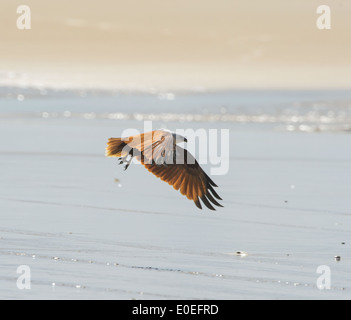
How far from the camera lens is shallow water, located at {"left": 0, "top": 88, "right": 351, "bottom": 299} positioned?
357 inches

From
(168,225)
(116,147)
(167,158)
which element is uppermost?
(116,147)

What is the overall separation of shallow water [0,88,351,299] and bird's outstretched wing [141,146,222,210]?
0.53 metres

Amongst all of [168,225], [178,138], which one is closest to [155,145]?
[178,138]

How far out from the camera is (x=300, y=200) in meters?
13.5

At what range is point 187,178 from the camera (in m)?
10.3

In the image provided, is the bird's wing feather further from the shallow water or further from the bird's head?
the shallow water

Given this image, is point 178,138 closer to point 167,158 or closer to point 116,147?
point 167,158

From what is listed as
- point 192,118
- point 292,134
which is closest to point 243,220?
point 292,134

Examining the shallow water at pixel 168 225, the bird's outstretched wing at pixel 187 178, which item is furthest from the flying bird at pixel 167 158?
the shallow water at pixel 168 225

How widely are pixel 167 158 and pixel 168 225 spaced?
1.90 meters

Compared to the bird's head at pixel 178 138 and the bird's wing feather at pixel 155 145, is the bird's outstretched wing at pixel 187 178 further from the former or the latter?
the bird's head at pixel 178 138

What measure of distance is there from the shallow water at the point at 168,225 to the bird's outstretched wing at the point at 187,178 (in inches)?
20.7

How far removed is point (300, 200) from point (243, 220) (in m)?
1.63
